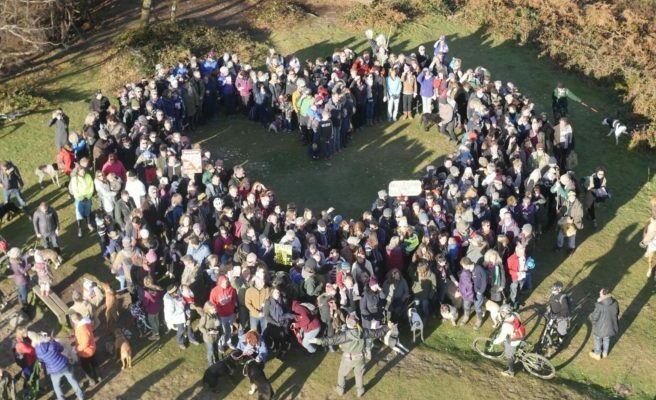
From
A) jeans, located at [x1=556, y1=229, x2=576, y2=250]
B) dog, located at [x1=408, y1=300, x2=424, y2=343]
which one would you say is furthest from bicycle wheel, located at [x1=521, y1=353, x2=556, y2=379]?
jeans, located at [x1=556, y1=229, x2=576, y2=250]

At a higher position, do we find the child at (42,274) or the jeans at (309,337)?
the child at (42,274)

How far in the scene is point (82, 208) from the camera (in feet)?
57.9

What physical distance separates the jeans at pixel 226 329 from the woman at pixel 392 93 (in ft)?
32.4

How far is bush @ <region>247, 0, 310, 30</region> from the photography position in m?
28.0

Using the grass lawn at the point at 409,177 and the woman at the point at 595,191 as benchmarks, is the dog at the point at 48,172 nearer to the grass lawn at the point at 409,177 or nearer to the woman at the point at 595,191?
the grass lawn at the point at 409,177

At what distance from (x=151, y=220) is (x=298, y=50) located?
11.6m

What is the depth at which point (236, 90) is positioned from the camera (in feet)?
73.7

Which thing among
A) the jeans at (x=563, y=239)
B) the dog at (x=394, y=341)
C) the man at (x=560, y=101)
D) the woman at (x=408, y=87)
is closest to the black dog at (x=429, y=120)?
the woman at (x=408, y=87)

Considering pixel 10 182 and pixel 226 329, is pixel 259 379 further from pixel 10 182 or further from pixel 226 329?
pixel 10 182

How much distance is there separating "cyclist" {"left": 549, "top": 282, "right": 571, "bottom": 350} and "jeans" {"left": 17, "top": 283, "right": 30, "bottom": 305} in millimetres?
9888

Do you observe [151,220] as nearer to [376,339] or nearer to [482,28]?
[376,339]

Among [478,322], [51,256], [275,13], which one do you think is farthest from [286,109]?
[478,322]

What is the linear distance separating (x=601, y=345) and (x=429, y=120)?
8.98m

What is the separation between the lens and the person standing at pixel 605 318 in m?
14.4
